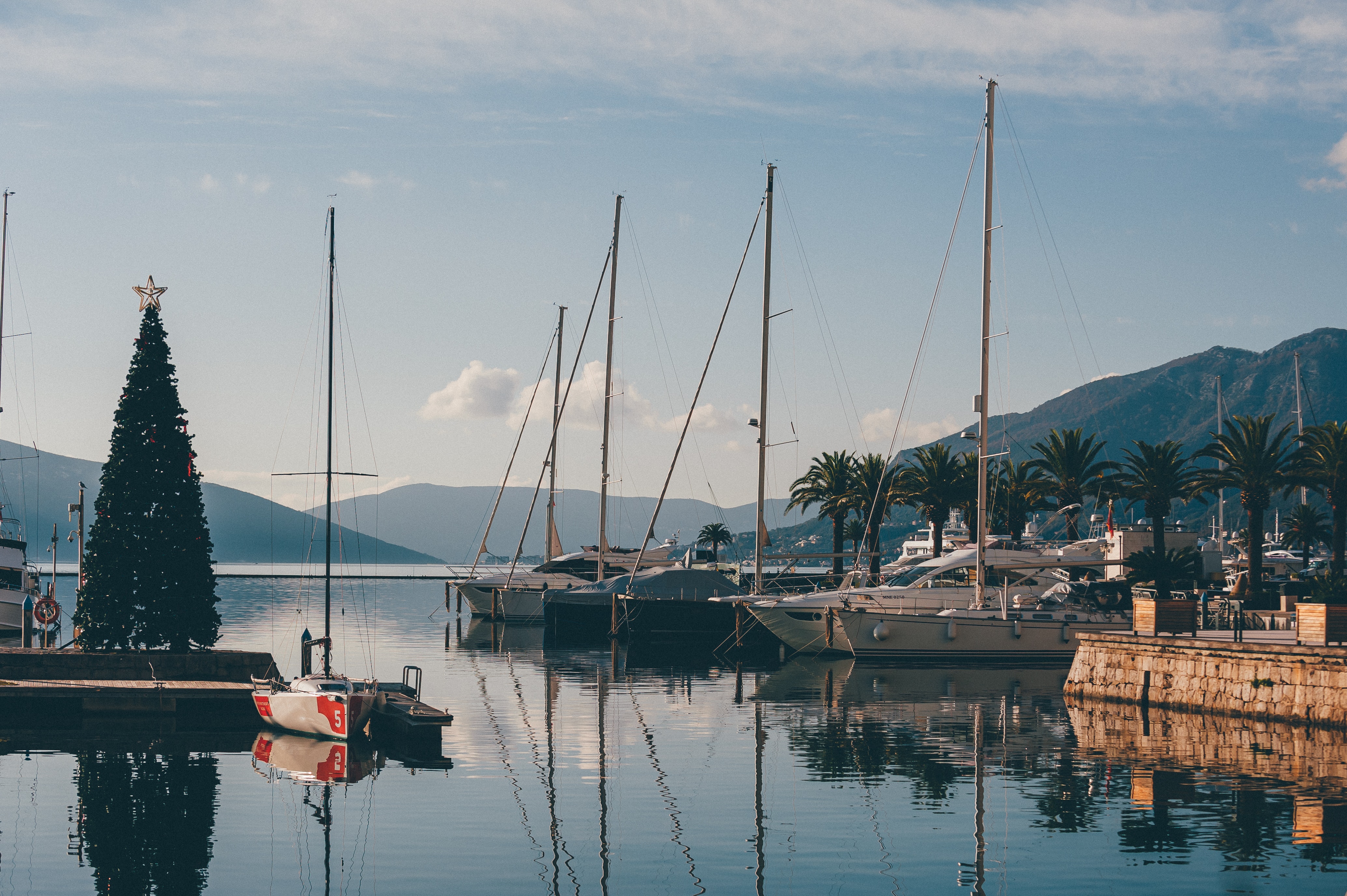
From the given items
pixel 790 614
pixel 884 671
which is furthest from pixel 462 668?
pixel 884 671

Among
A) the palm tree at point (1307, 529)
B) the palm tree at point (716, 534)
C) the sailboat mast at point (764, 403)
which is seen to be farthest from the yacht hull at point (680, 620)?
the palm tree at point (716, 534)

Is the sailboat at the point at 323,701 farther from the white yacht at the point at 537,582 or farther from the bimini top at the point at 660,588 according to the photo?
the white yacht at the point at 537,582

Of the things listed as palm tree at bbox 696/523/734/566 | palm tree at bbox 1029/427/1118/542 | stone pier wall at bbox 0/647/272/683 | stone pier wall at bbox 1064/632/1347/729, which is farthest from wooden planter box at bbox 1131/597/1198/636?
palm tree at bbox 696/523/734/566

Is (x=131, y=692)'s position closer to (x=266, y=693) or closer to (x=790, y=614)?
(x=266, y=693)

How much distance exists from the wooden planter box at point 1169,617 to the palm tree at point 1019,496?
39003 mm

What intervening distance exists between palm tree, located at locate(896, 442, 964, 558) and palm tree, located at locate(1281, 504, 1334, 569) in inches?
1370

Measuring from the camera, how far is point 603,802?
25.8 metres

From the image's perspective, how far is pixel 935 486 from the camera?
3351 inches

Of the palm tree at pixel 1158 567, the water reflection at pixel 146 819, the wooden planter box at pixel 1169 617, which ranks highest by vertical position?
the palm tree at pixel 1158 567

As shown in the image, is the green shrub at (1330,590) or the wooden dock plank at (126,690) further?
the green shrub at (1330,590)

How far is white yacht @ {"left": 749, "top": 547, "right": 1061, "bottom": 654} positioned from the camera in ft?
178

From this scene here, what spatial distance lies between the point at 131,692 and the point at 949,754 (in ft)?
70.0

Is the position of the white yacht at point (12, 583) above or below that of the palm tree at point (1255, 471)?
below

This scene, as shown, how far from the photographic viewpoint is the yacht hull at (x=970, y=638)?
5256 centimetres
